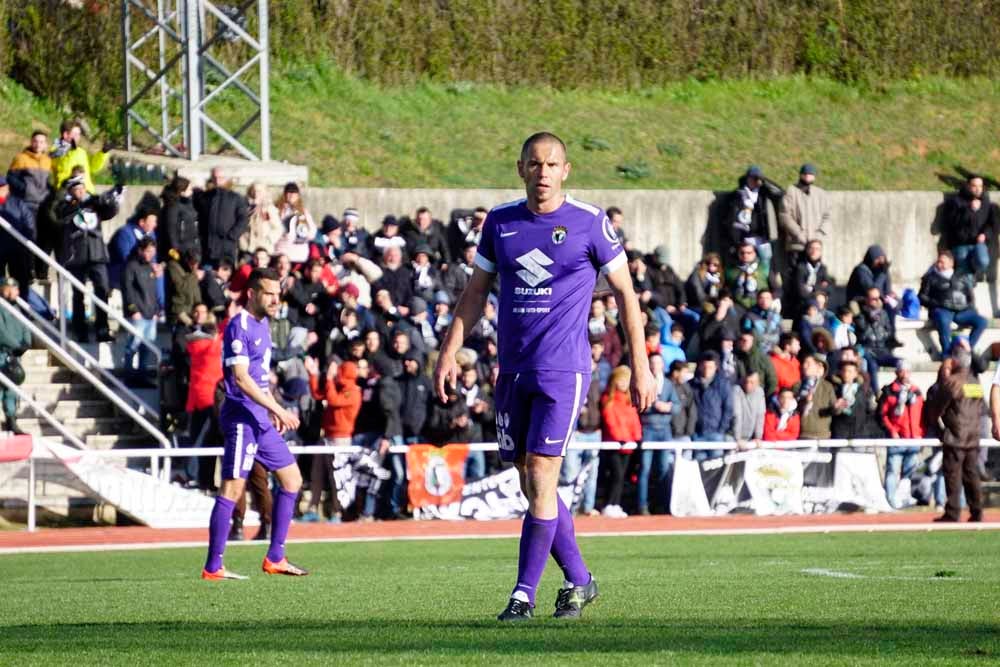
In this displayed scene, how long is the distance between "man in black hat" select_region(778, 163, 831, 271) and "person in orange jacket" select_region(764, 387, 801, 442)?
15.0 feet

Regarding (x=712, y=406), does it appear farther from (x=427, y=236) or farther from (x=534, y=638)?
(x=534, y=638)

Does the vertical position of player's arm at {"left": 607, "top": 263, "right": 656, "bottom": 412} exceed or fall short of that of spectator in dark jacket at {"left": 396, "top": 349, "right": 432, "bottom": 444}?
it exceeds it

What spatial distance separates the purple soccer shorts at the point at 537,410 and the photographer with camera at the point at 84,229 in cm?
1496

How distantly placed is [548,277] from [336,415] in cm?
1285

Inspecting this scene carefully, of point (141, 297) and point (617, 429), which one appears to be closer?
point (617, 429)

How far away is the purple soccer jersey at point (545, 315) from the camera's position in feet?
26.8

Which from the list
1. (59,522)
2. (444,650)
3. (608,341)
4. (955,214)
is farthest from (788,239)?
(444,650)

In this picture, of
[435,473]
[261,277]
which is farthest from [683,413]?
[261,277]

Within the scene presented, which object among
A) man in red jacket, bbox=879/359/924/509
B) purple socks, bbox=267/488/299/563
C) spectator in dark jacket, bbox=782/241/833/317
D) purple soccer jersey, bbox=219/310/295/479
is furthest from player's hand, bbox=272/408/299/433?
spectator in dark jacket, bbox=782/241/833/317

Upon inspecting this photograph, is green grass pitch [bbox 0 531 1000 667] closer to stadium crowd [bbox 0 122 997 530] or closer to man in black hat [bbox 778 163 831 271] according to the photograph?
stadium crowd [bbox 0 122 997 530]

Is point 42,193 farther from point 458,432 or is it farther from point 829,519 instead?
point 829,519

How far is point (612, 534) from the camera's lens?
733 inches

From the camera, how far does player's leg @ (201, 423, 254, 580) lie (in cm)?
1254

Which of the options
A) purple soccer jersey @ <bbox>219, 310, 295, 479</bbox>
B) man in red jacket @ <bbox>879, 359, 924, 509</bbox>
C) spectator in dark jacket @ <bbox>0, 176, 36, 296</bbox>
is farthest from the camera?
man in red jacket @ <bbox>879, 359, 924, 509</bbox>
